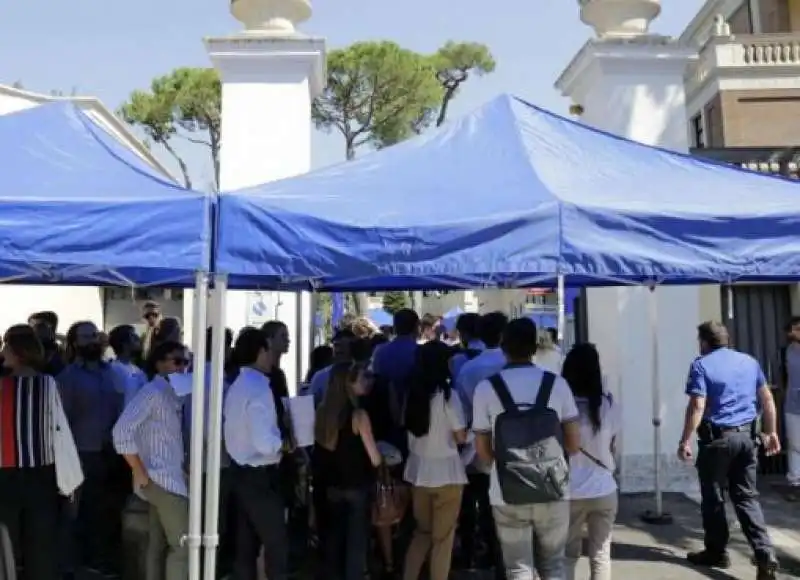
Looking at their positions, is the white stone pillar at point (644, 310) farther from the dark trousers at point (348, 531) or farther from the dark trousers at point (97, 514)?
the dark trousers at point (97, 514)

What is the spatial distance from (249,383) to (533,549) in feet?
5.56

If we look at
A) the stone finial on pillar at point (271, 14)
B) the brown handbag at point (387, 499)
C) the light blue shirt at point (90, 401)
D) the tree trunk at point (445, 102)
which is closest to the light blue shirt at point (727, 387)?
the brown handbag at point (387, 499)

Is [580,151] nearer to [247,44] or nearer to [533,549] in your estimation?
[533,549]

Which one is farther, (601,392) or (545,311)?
(545,311)

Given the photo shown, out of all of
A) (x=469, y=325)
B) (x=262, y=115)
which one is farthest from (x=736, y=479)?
(x=262, y=115)

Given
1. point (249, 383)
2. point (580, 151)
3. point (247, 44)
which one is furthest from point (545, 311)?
point (249, 383)

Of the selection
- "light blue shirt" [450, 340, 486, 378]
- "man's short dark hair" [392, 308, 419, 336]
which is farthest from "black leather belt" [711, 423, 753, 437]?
"man's short dark hair" [392, 308, 419, 336]

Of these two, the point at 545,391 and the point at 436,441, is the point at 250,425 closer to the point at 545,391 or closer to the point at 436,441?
the point at 436,441

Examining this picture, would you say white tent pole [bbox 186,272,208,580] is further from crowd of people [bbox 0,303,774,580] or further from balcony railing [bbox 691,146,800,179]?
balcony railing [bbox 691,146,800,179]

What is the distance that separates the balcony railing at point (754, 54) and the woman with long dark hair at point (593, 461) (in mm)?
18710

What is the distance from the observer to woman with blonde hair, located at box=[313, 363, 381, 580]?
4.45 metres

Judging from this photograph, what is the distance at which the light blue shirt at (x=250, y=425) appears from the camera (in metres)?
4.15

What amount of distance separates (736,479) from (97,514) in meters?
4.38

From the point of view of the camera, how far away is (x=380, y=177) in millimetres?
4488
